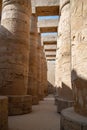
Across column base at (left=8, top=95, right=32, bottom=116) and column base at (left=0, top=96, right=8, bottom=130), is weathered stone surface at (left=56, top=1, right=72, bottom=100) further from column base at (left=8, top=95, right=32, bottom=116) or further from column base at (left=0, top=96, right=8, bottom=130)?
column base at (left=0, top=96, right=8, bottom=130)

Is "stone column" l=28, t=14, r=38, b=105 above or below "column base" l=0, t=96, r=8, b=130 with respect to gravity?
above

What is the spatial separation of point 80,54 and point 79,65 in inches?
8.0

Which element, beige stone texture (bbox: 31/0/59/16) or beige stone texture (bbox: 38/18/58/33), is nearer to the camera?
beige stone texture (bbox: 31/0/59/16)

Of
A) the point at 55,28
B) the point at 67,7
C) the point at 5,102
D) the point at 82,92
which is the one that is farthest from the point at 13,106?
the point at 55,28

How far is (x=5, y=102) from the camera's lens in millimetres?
4172

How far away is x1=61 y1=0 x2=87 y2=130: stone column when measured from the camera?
2.97 m

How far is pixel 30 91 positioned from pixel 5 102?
5.94 m

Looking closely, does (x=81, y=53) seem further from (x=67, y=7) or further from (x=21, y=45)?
(x=67, y=7)

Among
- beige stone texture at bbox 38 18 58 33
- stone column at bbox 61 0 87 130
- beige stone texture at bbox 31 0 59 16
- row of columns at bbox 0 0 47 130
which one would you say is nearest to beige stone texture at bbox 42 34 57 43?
beige stone texture at bbox 38 18 58 33

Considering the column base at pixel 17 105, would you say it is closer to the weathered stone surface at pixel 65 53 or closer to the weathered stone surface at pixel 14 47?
the weathered stone surface at pixel 14 47

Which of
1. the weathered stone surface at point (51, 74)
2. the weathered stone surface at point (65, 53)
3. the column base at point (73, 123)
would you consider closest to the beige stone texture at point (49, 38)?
the weathered stone surface at point (65, 53)

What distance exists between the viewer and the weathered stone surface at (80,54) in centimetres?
308

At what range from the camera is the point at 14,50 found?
6531mm

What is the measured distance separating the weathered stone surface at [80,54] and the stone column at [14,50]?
328 cm
